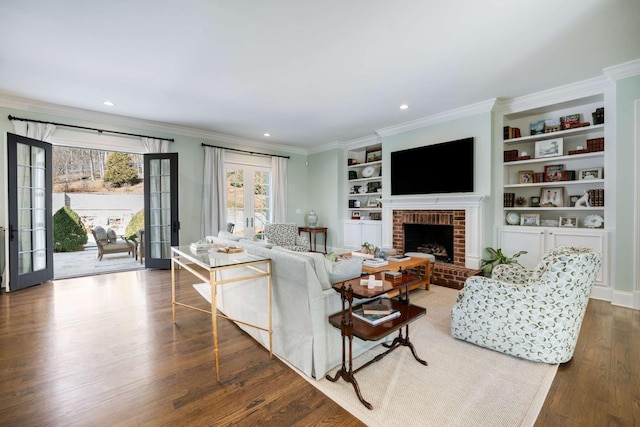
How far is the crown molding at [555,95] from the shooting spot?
362 centimetres

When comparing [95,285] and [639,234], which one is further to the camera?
[95,285]

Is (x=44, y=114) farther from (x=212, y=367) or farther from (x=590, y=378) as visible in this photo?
(x=590, y=378)

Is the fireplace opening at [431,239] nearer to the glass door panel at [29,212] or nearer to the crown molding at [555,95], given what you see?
the crown molding at [555,95]

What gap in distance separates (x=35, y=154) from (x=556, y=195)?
7.95m

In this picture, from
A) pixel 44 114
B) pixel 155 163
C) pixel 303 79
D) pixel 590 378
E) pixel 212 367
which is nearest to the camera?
pixel 590 378

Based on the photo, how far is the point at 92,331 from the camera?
2770mm

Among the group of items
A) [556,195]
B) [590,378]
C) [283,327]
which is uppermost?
[556,195]

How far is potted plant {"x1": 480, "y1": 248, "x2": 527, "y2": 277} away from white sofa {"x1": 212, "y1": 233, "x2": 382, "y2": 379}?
2.97m

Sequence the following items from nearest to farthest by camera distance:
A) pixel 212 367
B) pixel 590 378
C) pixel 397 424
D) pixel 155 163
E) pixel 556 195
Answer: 1. pixel 397 424
2. pixel 590 378
3. pixel 212 367
4. pixel 556 195
5. pixel 155 163

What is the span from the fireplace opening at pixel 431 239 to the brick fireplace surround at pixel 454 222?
0.44ft

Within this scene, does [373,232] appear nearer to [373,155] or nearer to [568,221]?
[373,155]

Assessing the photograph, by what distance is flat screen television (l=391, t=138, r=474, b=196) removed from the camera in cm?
460

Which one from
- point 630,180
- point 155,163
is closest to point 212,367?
point 155,163

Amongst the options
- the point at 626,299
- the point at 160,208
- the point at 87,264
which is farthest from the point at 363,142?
the point at 87,264
